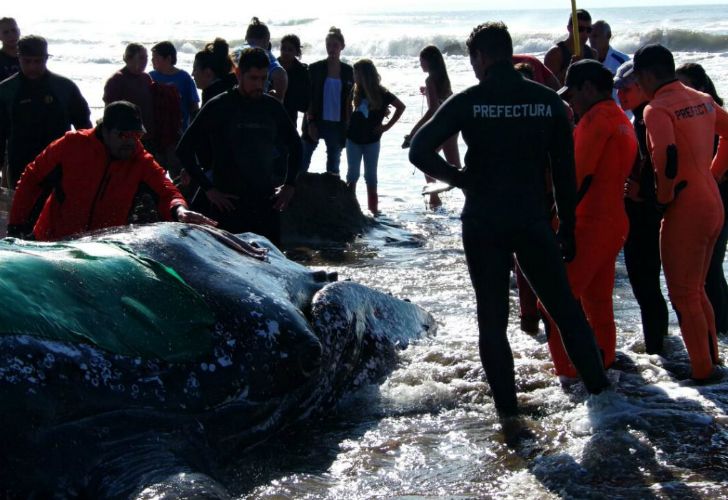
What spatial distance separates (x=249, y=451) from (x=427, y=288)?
12.1ft

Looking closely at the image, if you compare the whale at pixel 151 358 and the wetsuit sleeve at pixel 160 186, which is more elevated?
the wetsuit sleeve at pixel 160 186

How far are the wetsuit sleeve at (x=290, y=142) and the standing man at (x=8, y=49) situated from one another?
12.0ft

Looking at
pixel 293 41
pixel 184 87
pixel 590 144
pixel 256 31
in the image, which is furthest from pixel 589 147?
pixel 293 41

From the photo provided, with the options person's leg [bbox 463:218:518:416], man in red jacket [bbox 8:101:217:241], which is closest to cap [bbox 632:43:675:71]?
person's leg [bbox 463:218:518:416]

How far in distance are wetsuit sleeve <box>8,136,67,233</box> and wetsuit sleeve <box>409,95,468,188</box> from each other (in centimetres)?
224

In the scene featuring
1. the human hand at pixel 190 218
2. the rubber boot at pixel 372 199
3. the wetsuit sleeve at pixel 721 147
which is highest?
the wetsuit sleeve at pixel 721 147

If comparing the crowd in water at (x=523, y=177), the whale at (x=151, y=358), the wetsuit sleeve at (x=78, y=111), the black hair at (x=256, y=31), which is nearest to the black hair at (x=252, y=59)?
the crowd in water at (x=523, y=177)

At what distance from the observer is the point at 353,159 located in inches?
464

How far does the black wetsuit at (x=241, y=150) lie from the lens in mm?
7262

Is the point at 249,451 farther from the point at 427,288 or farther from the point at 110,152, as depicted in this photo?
the point at 427,288

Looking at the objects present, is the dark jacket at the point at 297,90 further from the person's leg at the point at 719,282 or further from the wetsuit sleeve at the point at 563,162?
the wetsuit sleeve at the point at 563,162

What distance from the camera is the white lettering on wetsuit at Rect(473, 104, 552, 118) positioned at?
16.5 ft

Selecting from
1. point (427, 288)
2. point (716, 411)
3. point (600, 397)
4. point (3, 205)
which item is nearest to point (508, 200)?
Answer: point (600, 397)

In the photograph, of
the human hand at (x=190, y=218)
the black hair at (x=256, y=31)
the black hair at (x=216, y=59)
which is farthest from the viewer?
the black hair at (x=256, y=31)
